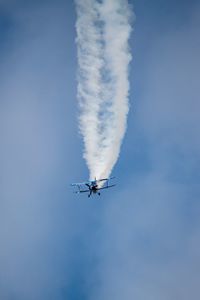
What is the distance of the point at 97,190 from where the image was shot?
7825 cm

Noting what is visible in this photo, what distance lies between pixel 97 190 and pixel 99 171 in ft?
22.6

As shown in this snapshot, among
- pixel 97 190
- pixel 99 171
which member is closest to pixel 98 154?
pixel 99 171

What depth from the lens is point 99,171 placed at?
71875 mm

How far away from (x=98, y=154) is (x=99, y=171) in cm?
213

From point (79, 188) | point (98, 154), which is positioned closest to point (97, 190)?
point (79, 188)

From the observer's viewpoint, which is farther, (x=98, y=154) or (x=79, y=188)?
(x=79, y=188)

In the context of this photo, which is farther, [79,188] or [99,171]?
[79,188]

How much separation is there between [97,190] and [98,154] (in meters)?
8.52

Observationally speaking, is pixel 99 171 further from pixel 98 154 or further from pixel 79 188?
pixel 79 188

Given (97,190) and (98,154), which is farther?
(97,190)

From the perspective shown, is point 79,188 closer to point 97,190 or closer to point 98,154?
point 97,190

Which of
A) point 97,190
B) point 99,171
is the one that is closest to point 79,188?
point 97,190

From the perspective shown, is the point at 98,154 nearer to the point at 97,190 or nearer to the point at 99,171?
the point at 99,171

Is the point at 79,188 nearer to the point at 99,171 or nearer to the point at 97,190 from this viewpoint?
the point at 97,190
